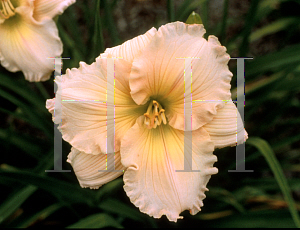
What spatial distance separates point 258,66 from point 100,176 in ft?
2.40

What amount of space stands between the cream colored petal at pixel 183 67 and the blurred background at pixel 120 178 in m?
0.29

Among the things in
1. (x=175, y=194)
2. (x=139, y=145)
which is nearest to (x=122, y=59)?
(x=139, y=145)

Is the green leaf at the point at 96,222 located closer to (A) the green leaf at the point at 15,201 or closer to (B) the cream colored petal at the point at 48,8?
(A) the green leaf at the point at 15,201

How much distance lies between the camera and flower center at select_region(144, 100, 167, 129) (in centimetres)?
69

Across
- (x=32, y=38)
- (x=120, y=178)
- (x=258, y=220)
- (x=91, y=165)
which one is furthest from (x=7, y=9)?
(x=258, y=220)

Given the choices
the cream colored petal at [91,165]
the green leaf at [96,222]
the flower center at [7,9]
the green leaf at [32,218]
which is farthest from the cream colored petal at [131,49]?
the green leaf at [32,218]

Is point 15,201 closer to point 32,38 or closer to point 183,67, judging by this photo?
point 32,38

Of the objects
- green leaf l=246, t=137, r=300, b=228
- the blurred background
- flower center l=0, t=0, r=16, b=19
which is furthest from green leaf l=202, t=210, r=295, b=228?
flower center l=0, t=0, r=16, b=19

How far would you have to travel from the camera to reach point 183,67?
25.7 inches

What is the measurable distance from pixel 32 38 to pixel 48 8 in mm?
115

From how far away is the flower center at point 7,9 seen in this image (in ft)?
2.86

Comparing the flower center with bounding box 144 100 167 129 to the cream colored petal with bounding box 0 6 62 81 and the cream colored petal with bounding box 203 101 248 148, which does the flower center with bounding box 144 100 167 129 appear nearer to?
the cream colored petal with bounding box 203 101 248 148

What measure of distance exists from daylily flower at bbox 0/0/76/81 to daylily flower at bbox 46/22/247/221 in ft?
0.83

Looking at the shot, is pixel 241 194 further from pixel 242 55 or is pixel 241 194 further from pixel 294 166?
pixel 242 55
